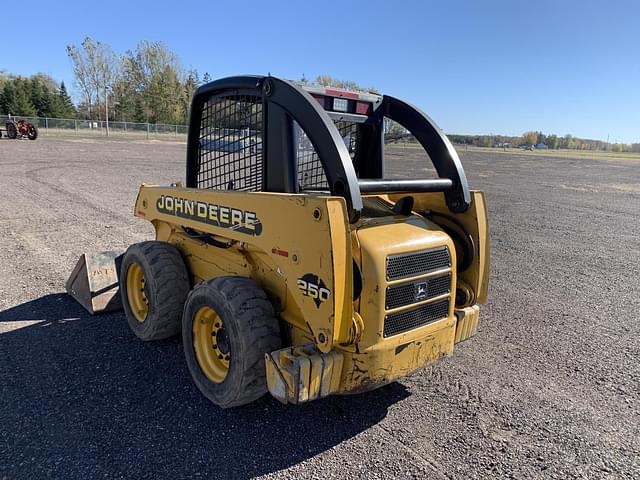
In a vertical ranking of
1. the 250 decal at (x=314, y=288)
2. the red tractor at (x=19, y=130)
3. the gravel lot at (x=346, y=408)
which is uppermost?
the red tractor at (x=19, y=130)

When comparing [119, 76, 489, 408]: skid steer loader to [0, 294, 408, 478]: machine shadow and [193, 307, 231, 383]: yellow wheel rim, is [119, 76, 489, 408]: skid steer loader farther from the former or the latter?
[0, 294, 408, 478]: machine shadow

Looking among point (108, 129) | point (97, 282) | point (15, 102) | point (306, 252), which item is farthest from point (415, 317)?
point (15, 102)

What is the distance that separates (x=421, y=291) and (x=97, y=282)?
11.1ft

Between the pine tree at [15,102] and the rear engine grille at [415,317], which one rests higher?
the pine tree at [15,102]

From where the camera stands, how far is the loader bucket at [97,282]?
464cm

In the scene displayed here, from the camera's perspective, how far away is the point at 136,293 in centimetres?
441

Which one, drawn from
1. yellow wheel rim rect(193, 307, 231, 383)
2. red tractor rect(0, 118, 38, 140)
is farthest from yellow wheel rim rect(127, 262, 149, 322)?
red tractor rect(0, 118, 38, 140)

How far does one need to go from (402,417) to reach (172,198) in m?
2.61

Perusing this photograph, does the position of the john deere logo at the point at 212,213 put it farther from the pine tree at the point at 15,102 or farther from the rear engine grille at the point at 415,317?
the pine tree at the point at 15,102

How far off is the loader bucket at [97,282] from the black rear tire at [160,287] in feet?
2.31

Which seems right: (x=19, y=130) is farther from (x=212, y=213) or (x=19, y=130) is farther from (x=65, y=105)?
(x=65, y=105)

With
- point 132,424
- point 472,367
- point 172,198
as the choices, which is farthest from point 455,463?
point 172,198

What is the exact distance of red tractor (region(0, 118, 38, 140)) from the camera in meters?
30.1

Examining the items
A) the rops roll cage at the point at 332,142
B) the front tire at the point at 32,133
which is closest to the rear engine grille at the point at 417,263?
the rops roll cage at the point at 332,142
